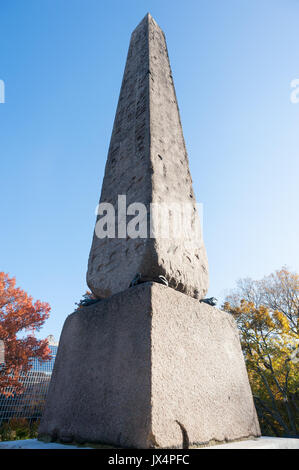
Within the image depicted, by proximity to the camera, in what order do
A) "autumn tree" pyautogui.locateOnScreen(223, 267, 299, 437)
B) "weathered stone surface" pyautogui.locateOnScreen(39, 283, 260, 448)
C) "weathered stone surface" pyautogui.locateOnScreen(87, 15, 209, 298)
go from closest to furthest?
"weathered stone surface" pyautogui.locateOnScreen(39, 283, 260, 448) < "weathered stone surface" pyautogui.locateOnScreen(87, 15, 209, 298) < "autumn tree" pyautogui.locateOnScreen(223, 267, 299, 437)

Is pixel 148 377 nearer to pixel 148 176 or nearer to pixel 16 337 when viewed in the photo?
pixel 148 176

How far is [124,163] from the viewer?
258 cm

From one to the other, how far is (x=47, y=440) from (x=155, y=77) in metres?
3.37

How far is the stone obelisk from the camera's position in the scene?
1.27 m

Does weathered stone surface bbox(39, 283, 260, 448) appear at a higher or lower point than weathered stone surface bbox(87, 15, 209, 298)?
lower

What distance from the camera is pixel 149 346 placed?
4.33 ft

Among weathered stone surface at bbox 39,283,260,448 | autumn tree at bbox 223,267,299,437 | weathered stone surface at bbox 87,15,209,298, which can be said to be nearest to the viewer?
weathered stone surface at bbox 39,283,260,448

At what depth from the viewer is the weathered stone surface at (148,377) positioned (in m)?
1.24

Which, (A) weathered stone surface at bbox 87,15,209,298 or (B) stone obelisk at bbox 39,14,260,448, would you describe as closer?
(B) stone obelisk at bbox 39,14,260,448

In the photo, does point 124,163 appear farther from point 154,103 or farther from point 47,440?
point 47,440

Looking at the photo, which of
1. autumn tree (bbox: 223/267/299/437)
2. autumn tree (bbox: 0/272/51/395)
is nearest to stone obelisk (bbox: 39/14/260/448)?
autumn tree (bbox: 223/267/299/437)

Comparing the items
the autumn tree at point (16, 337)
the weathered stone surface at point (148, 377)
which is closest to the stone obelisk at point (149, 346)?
the weathered stone surface at point (148, 377)

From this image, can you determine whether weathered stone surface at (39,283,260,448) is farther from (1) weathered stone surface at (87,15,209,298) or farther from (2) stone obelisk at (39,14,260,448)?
(1) weathered stone surface at (87,15,209,298)

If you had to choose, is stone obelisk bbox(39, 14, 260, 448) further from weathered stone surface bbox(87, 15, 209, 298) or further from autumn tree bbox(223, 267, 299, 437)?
autumn tree bbox(223, 267, 299, 437)
